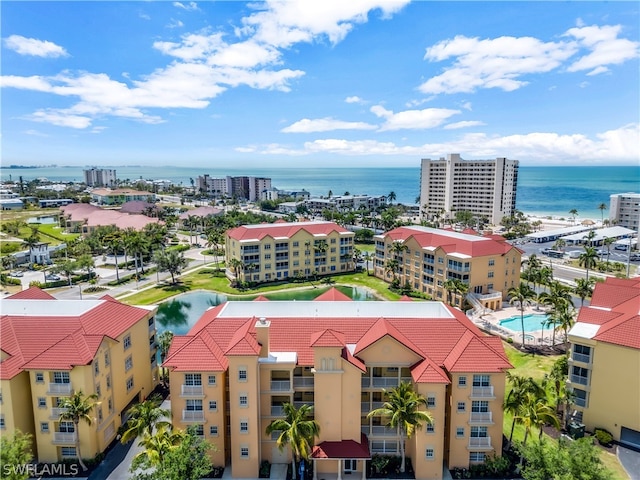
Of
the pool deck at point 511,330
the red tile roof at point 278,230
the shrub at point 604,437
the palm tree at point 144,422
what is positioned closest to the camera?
the palm tree at point 144,422

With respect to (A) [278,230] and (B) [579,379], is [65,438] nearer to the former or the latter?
(B) [579,379]

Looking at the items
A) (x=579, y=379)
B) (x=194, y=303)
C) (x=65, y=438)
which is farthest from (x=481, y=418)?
(x=194, y=303)

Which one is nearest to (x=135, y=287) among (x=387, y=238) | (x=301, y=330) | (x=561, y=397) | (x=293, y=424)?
(x=387, y=238)

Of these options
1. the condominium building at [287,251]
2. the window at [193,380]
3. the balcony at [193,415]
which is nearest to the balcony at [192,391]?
Answer: the window at [193,380]

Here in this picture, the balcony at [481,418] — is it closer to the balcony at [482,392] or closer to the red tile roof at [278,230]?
the balcony at [482,392]

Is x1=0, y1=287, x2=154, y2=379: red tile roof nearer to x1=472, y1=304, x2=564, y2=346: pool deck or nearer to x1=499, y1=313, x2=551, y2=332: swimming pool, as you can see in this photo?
x1=472, y1=304, x2=564, y2=346: pool deck

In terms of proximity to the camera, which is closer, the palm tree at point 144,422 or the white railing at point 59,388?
the palm tree at point 144,422
